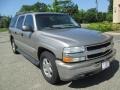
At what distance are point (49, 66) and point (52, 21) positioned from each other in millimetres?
1685

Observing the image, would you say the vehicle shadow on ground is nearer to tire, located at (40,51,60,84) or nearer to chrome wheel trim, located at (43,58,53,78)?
tire, located at (40,51,60,84)

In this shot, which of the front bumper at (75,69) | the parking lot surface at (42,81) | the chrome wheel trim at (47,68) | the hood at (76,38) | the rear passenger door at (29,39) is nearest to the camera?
the front bumper at (75,69)

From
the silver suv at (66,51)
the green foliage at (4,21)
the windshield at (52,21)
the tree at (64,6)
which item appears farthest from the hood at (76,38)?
the tree at (64,6)

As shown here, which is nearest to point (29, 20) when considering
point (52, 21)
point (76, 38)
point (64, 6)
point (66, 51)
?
point (52, 21)

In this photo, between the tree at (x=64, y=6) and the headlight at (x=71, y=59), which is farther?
the tree at (x=64, y=6)

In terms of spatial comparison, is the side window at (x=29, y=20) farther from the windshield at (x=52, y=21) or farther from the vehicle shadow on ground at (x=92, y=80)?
the vehicle shadow on ground at (x=92, y=80)

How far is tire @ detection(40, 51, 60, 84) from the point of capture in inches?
193

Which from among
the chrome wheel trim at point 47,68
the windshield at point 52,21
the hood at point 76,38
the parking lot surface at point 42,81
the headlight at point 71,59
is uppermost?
the windshield at point 52,21

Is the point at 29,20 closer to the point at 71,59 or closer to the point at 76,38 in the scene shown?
the point at 76,38

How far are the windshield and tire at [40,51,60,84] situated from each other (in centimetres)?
103

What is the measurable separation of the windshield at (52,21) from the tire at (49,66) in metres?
1.03

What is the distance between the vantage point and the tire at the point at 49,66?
490 cm

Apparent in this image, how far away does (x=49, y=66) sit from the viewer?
17.1 feet

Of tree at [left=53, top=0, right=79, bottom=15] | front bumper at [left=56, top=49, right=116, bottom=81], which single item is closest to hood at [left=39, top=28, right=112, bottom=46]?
front bumper at [left=56, top=49, right=116, bottom=81]
